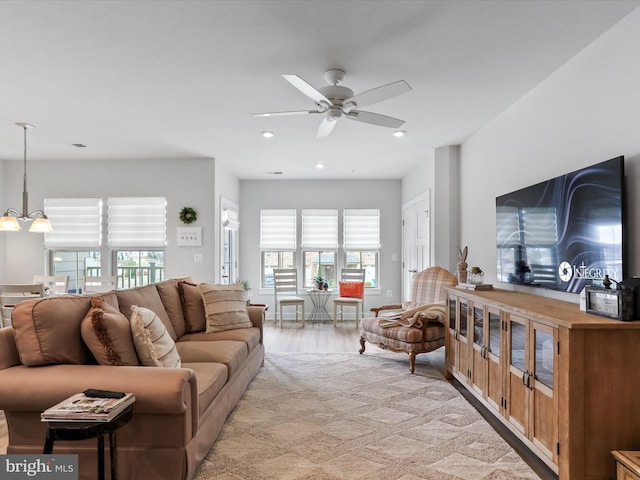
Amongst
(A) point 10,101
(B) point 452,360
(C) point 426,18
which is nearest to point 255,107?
(C) point 426,18

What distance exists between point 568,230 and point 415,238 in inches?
149

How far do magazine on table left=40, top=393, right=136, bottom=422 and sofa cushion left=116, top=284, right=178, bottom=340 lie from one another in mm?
876

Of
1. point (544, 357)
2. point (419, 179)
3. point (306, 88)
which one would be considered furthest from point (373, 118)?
point (419, 179)

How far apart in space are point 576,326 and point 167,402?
2.03 metres

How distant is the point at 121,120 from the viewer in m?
4.21

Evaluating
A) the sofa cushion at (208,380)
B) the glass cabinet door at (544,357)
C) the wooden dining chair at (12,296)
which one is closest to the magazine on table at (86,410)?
the sofa cushion at (208,380)

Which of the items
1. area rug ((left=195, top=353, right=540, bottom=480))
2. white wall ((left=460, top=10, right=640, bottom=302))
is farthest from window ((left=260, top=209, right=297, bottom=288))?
white wall ((left=460, top=10, right=640, bottom=302))

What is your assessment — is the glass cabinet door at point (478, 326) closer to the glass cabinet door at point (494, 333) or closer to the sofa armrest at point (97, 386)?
the glass cabinet door at point (494, 333)

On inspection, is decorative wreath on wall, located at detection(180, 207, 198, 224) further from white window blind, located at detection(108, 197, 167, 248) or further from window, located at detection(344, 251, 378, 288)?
window, located at detection(344, 251, 378, 288)

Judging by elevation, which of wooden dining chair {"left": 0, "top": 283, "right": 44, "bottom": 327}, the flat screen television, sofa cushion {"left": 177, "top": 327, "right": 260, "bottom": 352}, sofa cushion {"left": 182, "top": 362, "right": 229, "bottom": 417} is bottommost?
sofa cushion {"left": 182, "top": 362, "right": 229, "bottom": 417}

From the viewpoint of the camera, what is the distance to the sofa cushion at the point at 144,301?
9.13 feet

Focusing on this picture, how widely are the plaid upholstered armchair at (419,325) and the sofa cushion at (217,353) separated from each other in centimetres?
166

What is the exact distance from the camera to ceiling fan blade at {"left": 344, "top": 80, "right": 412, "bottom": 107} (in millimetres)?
2664

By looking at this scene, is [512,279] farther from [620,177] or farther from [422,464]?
[422,464]
